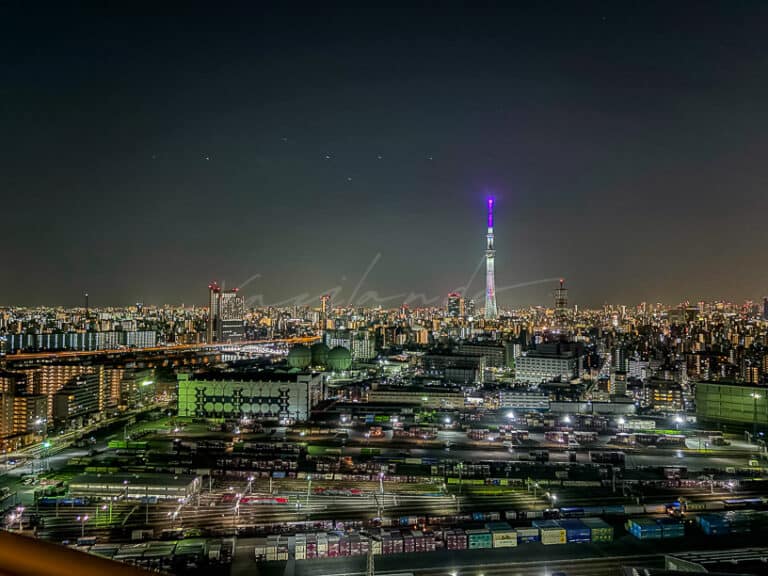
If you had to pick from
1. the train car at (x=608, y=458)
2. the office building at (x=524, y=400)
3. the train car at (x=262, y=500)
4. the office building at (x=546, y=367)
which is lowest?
the train car at (x=262, y=500)

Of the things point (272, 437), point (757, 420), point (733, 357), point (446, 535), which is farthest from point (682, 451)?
point (733, 357)

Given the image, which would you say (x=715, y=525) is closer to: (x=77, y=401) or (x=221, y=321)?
(x=77, y=401)

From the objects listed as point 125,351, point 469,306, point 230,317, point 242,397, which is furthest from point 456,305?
point 242,397

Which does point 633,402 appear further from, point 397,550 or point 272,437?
point 397,550

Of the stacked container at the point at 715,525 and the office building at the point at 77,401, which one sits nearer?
the stacked container at the point at 715,525

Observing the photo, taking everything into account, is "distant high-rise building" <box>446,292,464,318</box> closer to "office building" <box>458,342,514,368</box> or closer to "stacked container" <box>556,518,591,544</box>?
"office building" <box>458,342,514,368</box>

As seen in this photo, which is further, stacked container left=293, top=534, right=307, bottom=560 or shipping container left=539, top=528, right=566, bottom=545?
shipping container left=539, top=528, right=566, bottom=545

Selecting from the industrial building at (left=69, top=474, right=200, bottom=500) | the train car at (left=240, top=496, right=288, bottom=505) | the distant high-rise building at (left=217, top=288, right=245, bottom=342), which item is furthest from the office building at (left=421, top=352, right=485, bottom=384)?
the distant high-rise building at (left=217, top=288, right=245, bottom=342)

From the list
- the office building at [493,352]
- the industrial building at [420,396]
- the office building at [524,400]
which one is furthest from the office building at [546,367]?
the industrial building at [420,396]

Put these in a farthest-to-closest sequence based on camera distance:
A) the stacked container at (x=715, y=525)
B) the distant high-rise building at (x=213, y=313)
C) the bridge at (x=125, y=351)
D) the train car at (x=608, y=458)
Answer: the distant high-rise building at (x=213, y=313) → the bridge at (x=125, y=351) → the train car at (x=608, y=458) → the stacked container at (x=715, y=525)

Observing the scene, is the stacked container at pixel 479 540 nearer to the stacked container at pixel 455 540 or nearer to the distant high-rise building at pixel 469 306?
the stacked container at pixel 455 540
